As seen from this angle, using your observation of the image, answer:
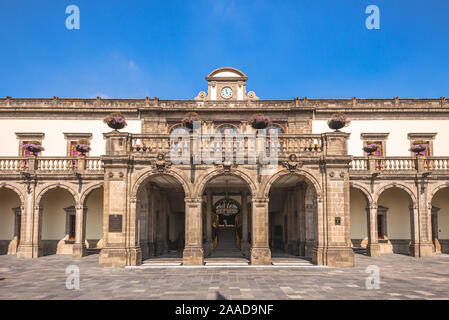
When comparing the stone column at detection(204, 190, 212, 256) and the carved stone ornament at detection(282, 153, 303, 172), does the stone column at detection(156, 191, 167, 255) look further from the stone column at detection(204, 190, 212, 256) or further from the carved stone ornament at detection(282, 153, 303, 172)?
the carved stone ornament at detection(282, 153, 303, 172)

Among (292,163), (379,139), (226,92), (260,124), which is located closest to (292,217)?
(292,163)

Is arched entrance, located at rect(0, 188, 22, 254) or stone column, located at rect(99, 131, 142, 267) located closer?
stone column, located at rect(99, 131, 142, 267)

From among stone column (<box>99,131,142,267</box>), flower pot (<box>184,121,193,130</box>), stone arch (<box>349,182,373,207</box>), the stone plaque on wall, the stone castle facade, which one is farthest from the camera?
stone arch (<box>349,182,373,207</box>)

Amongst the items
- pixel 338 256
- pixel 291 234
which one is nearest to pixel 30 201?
pixel 291 234

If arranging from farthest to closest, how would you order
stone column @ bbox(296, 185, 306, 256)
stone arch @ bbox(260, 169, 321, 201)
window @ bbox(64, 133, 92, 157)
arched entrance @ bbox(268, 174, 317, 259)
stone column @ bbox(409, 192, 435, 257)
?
window @ bbox(64, 133, 92, 157) < stone column @ bbox(409, 192, 435, 257) < stone column @ bbox(296, 185, 306, 256) < arched entrance @ bbox(268, 174, 317, 259) < stone arch @ bbox(260, 169, 321, 201)

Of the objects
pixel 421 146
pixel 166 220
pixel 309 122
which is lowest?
pixel 166 220

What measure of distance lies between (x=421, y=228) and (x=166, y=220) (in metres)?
15.7

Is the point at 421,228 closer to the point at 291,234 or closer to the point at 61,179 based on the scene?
the point at 291,234

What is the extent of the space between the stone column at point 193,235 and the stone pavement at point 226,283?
0.76 meters

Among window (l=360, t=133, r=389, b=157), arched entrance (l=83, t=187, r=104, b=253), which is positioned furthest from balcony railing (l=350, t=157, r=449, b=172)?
arched entrance (l=83, t=187, r=104, b=253)

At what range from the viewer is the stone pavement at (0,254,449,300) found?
32.6 ft

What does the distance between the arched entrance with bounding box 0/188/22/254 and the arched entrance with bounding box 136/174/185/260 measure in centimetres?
1032
